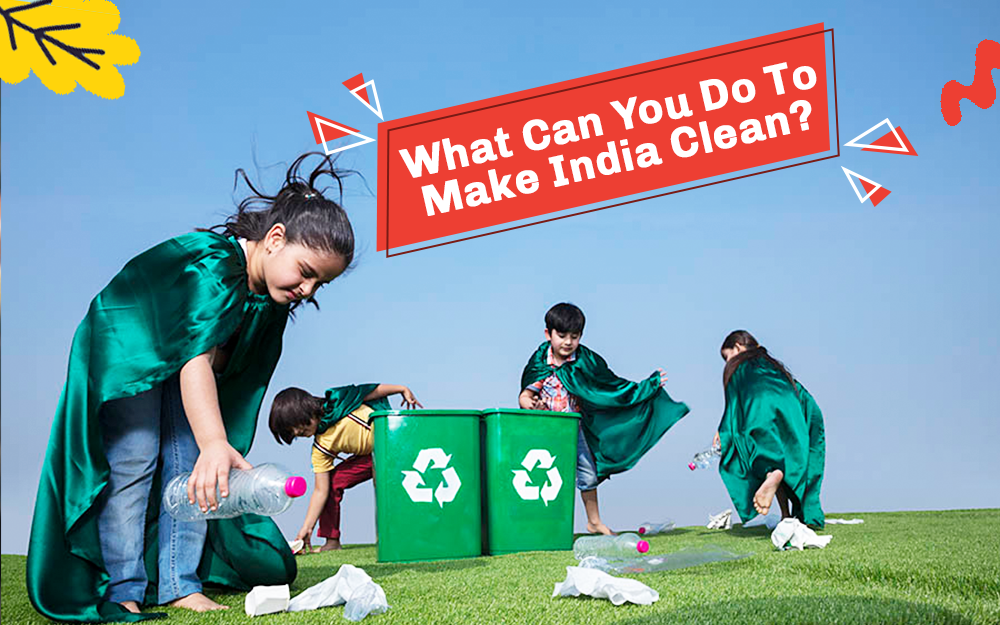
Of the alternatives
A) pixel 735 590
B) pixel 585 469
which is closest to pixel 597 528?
pixel 585 469

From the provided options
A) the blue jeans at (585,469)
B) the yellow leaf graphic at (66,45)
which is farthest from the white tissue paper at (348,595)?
the blue jeans at (585,469)

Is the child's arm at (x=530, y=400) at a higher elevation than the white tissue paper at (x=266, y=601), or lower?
higher

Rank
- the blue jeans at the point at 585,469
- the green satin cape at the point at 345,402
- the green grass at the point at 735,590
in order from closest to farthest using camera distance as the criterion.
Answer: the green grass at the point at 735,590 → the green satin cape at the point at 345,402 → the blue jeans at the point at 585,469

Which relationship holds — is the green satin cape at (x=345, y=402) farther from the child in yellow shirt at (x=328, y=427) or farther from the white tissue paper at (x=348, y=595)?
the white tissue paper at (x=348, y=595)

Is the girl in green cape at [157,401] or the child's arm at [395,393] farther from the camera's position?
the child's arm at [395,393]

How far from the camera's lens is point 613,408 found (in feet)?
19.2

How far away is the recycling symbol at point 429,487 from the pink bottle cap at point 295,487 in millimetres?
2115

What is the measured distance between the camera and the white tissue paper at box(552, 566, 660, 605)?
2.47 metres

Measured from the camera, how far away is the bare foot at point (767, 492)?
4.51m

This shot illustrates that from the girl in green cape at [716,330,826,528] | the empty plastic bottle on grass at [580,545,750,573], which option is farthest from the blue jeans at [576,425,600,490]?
the empty plastic bottle on grass at [580,545,750,573]

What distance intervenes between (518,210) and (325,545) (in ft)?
9.08

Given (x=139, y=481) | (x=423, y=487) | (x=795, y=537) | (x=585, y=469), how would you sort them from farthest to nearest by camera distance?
(x=585, y=469) → (x=423, y=487) → (x=795, y=537) → (x=139, y=481)

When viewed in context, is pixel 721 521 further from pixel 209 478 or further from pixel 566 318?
pixel 209 478

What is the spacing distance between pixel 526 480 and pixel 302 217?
2.48 meters
